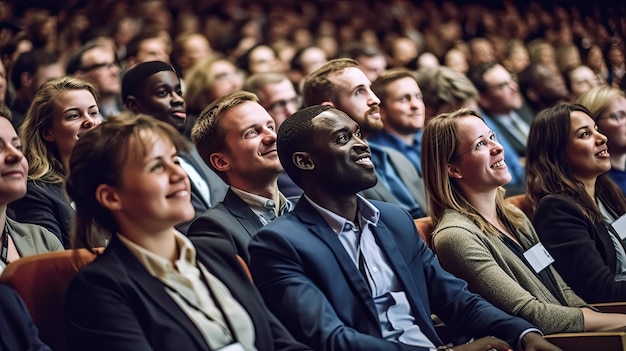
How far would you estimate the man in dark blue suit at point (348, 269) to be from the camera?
2150mm

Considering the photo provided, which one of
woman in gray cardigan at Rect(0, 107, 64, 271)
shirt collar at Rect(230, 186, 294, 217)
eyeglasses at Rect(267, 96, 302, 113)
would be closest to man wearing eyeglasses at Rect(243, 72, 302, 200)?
eyeglasses at Rect(267, 96, 302, 113)

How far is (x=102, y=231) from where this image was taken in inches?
80.6

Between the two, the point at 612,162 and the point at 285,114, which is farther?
the point at 285,114

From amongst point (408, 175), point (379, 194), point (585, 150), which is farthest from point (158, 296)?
point (408, 175)

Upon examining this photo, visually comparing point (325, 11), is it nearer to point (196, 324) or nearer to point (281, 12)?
point (281, 12)

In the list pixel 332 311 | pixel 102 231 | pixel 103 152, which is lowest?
pixel 332 311

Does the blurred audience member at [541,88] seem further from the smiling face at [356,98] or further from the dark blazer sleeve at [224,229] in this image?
the dark blazer sleeve at [224,229]

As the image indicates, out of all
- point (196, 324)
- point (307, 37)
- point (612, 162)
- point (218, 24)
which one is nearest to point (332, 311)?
point (196, 324)

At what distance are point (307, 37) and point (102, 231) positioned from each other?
5.25 meters

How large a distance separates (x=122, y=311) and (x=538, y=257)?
4.64 feet

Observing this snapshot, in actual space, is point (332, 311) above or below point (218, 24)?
below

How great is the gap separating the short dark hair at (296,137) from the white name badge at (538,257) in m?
0.80

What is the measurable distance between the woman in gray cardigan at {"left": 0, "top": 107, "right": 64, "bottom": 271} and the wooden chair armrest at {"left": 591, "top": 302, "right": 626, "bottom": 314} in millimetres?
1517

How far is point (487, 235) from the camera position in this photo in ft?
8.98
